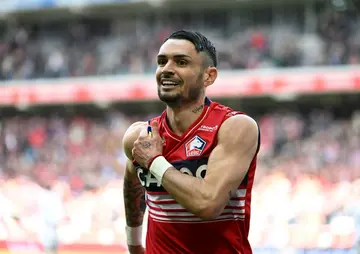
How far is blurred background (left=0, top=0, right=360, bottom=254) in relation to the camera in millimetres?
11641

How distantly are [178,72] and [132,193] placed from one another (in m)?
1.07

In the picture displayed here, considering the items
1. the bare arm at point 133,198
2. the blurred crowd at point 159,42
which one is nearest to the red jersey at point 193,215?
the bare arm at point 133,198

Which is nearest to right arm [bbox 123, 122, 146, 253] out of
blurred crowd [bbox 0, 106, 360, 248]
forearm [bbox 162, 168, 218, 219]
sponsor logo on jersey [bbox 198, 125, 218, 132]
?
sponsor logo on jersey [bbox 198, 125, 218, 132]

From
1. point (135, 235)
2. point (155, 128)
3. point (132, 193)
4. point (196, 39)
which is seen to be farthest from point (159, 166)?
point (135, 235)

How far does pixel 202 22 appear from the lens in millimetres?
22984

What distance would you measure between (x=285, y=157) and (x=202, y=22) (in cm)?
809

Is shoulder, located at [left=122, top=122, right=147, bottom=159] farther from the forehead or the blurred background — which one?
the blurred background

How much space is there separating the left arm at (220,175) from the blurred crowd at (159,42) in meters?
15.1

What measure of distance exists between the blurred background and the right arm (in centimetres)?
643

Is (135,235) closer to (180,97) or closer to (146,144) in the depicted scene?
(146,144)

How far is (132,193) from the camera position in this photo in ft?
14.4

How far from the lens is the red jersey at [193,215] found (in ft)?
11.8

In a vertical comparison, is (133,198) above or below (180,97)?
below

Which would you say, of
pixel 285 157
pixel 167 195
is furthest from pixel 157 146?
pixel 285 157
